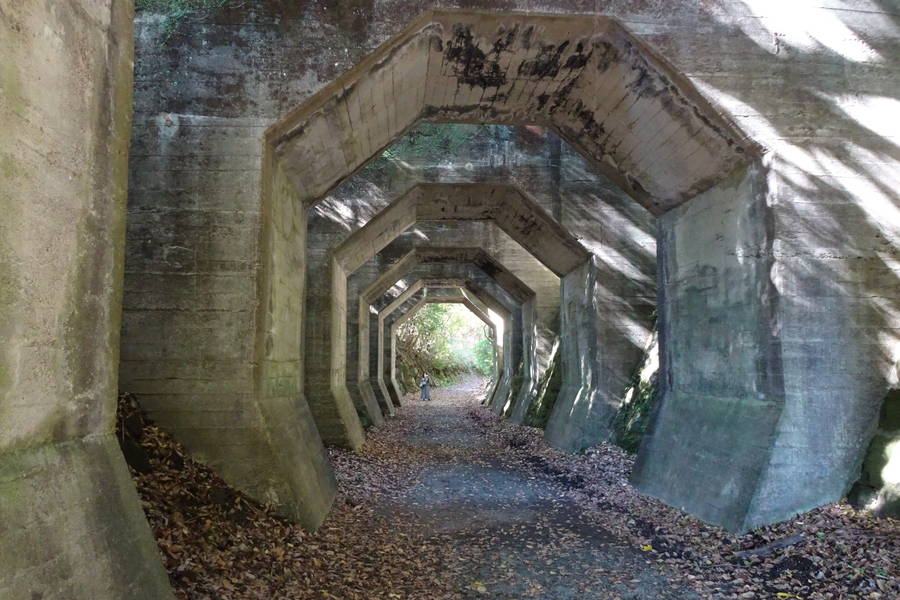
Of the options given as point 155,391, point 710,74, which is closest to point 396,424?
point 155,391

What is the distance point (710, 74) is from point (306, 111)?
15.3 feet

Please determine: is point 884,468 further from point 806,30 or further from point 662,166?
point 806,30

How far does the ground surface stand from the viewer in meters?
5.02

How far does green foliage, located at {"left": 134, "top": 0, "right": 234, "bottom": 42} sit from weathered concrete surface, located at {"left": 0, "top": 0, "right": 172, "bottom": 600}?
3.15 meters

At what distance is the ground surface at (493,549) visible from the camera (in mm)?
5016

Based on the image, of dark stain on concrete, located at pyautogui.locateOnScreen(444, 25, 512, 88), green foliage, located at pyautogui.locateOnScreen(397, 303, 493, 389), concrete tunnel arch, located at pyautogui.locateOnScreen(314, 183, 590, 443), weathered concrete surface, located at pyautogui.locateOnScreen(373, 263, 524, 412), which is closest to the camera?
dark stain on concrete, located at pyautogui.locateOnScreen(444, 25, 512, 88)

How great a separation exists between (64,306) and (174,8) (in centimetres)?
501

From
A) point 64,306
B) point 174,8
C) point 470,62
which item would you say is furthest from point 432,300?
point 64,306

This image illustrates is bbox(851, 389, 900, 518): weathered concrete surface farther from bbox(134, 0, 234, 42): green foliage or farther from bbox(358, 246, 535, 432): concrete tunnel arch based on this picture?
bbox(358, 246, 535, 432): concrete tunnel arch

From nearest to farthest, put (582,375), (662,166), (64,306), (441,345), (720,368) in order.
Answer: (64,306)
(720,368)
(662,166)
(582,375)
(441,345)

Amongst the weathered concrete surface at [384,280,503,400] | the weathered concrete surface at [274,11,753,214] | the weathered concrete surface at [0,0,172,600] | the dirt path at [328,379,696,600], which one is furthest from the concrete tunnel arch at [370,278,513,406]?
the weathered concrete surface at [0,0,172,600]

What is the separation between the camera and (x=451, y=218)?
14.3m

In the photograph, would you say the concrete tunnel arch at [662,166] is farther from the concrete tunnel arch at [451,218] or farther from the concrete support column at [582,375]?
the concrete tunnel arch at [451,218]

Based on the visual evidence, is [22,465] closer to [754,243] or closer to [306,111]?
[306,111]
